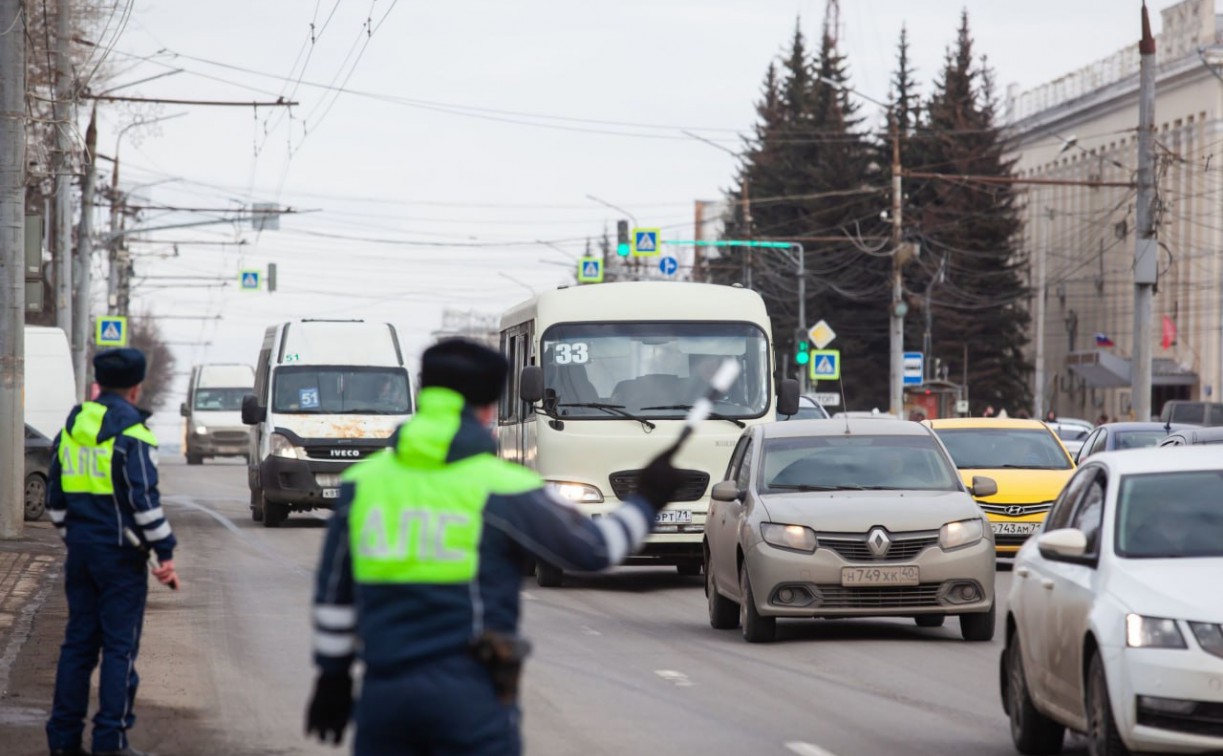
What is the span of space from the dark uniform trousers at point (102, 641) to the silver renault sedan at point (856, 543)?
615 centimetres

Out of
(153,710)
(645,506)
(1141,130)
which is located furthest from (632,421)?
(1141,130)

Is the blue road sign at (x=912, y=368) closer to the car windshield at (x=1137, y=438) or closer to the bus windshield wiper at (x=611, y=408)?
the car windshield at (x=1137, y=438)

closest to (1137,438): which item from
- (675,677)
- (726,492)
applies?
(726,492)

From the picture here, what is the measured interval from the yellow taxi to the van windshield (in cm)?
885

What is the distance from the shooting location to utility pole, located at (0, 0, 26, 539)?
79.6ft

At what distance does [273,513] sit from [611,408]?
1128 centimetres

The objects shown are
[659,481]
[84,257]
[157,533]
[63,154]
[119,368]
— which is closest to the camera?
[659,481]

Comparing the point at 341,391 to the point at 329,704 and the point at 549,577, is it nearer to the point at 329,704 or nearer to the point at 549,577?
the point at 549,577

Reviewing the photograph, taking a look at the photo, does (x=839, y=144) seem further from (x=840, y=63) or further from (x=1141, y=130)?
(x=1141, y=130)

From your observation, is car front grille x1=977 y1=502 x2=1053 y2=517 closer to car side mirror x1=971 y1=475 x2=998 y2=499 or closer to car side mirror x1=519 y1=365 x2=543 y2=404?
car side mirror x1=519 y1=365 x2=543 y2=404

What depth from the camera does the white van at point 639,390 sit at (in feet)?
67.7

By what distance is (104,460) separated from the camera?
30.9 feet

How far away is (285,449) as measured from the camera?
30.2 metres


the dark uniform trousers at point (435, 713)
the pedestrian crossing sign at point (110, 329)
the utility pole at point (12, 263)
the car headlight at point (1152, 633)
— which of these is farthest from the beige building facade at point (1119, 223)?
the dark uniform trousers at point (435, 713)
